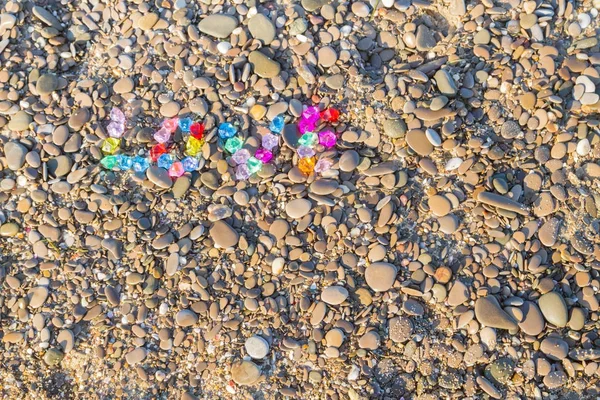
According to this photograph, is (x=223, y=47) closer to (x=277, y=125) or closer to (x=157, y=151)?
(x=277, y=125)

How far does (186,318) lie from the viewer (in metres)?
2.36

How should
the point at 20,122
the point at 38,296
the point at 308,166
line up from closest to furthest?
the point at 38,296
the point at 308,166
the point at 20,122

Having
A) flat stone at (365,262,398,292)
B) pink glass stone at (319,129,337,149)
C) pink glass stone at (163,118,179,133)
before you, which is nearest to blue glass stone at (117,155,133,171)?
pink glass stone at (163,118,179,133)

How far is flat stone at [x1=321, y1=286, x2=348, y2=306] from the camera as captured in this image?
234 cm

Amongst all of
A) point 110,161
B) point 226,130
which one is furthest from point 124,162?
point 226,130

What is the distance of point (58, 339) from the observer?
239 cm

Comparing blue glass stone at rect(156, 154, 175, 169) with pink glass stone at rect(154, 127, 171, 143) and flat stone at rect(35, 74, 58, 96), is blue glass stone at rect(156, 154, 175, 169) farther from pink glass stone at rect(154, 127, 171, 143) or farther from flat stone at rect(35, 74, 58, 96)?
flat stone at rect(35, 74, 58, 96)

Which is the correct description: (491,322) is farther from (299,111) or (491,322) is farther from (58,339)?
(58,339)

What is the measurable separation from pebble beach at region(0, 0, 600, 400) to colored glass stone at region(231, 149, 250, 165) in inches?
0.4

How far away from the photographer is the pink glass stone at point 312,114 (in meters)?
2.60

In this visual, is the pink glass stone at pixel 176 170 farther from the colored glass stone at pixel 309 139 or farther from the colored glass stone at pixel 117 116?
the colored glass stone at pixel 309 139

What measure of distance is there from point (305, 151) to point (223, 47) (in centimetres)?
66

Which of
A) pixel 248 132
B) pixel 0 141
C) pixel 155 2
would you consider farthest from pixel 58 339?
pixel 155 2

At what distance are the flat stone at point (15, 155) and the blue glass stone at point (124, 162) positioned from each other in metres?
0.46
